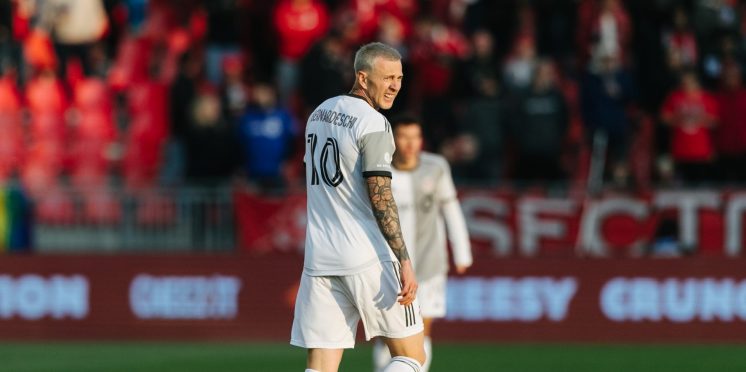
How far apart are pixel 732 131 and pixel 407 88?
4.03 metres

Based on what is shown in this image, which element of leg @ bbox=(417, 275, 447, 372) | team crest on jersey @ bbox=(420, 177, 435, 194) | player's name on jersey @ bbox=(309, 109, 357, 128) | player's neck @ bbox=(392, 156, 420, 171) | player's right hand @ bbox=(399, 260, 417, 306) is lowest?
leg @ bbox=(417, 275, 447, 372)

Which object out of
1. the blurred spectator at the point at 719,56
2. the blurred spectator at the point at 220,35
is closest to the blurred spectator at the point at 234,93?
the blurred spectator at the point at 220,35

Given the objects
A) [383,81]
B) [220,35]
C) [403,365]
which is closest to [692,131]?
[220,35]

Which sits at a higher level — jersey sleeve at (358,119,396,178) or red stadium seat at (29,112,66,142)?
jersey sleeve at (358,119,396,178)

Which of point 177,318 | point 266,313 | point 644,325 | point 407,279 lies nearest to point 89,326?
point 177,318

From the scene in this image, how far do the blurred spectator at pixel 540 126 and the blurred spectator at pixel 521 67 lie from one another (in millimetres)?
567

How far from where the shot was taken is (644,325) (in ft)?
55.5

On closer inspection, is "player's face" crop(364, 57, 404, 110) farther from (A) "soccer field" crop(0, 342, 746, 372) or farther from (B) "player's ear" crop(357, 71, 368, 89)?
(A) "soccer field" crop(0, 342, 746, 372)

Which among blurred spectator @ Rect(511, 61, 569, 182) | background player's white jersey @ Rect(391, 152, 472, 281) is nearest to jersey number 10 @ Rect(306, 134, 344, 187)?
background player's white jersey @ Rect(391, 152, 472, 281)

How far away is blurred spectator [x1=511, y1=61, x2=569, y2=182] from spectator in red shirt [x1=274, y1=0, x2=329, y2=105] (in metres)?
3.21

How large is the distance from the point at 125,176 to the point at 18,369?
4558 mm

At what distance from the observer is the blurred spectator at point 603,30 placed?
19188 millimetres

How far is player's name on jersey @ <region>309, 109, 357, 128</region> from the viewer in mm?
7891

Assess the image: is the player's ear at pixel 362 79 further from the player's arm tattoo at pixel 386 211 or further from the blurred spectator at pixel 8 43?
the blurred spectator at pixel 8 43
